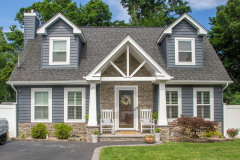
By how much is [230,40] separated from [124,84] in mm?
14864

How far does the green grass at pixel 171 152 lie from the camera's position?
26.1ft

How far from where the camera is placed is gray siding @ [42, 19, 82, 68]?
13.6m

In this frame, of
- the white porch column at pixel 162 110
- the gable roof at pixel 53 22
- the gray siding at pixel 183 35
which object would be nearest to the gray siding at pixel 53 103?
the gable roof at pixel 53 22

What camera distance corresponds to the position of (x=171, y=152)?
8672mm

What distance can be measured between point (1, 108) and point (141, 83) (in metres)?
7.20

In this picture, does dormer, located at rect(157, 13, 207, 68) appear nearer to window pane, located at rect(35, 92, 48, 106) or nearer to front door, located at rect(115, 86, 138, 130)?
front door, located at rect(115, 86, 138, 130)

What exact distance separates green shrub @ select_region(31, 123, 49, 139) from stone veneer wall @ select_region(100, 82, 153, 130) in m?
2.97

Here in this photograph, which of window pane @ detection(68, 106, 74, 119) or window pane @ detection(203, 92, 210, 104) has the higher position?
window pane @ detection(203, 92, 210, 104)

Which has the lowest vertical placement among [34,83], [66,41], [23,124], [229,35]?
[23,124]

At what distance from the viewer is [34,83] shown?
12930 millimetres

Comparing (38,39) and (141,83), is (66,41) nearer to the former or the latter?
(38,39)

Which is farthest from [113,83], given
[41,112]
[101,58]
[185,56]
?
[185,56]

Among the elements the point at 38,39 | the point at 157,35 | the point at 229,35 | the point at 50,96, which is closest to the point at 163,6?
the point at 229,35

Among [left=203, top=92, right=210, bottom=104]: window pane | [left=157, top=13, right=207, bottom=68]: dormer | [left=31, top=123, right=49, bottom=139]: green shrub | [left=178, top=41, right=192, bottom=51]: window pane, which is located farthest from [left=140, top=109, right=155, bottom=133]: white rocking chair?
[left=31, top=123, right=49, bottom=139]: green shrub
